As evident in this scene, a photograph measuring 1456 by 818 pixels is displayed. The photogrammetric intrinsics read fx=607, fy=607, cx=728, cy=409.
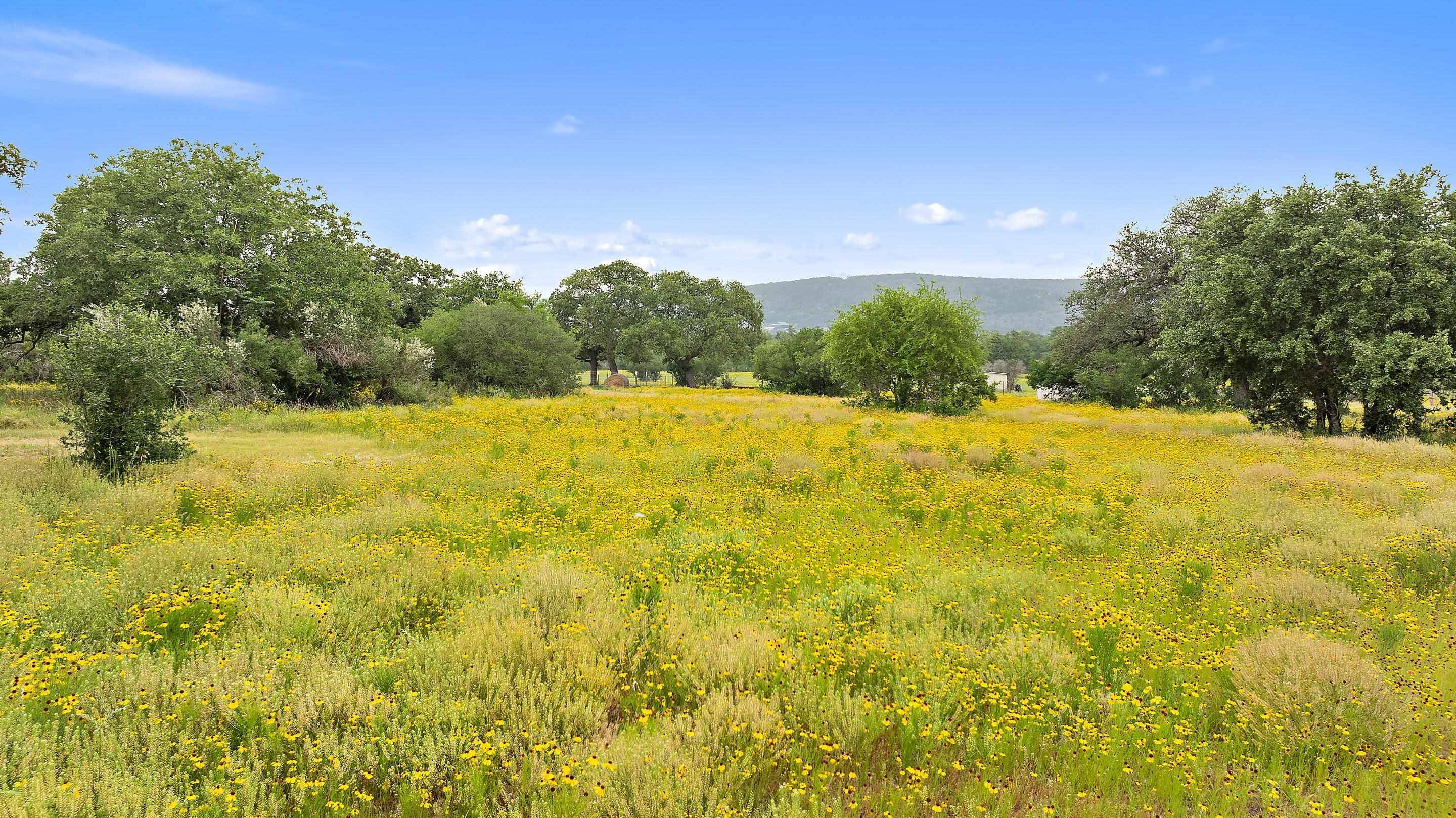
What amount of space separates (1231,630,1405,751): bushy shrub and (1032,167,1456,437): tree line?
1744 centimetres

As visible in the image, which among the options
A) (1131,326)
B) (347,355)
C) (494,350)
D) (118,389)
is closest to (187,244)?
(347,355)

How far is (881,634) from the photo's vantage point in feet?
16.8

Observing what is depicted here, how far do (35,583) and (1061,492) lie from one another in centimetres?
1318

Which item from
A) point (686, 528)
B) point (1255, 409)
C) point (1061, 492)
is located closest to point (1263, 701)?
point (686, 528)

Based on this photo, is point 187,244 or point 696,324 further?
point 696,324

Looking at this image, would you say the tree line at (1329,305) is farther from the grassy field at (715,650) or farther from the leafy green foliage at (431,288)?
the leafy green foliage at (431,288)

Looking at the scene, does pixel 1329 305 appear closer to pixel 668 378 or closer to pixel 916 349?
pixel 916 349

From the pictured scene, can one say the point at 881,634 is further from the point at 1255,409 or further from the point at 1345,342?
the point at 1255,409

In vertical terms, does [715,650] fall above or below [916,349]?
below

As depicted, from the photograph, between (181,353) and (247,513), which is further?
(181,353)

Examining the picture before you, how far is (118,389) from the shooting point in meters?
10.9

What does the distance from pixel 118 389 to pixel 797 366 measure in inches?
1839

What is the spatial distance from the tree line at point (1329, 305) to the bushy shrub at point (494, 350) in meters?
31.6

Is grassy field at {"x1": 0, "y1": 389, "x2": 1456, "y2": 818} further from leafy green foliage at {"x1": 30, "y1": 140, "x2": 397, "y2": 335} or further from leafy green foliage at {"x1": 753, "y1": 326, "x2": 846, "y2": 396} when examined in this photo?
leafy green foliage at {"x1": 753, "y1": 326, "x2": 846, "y2": 396}
